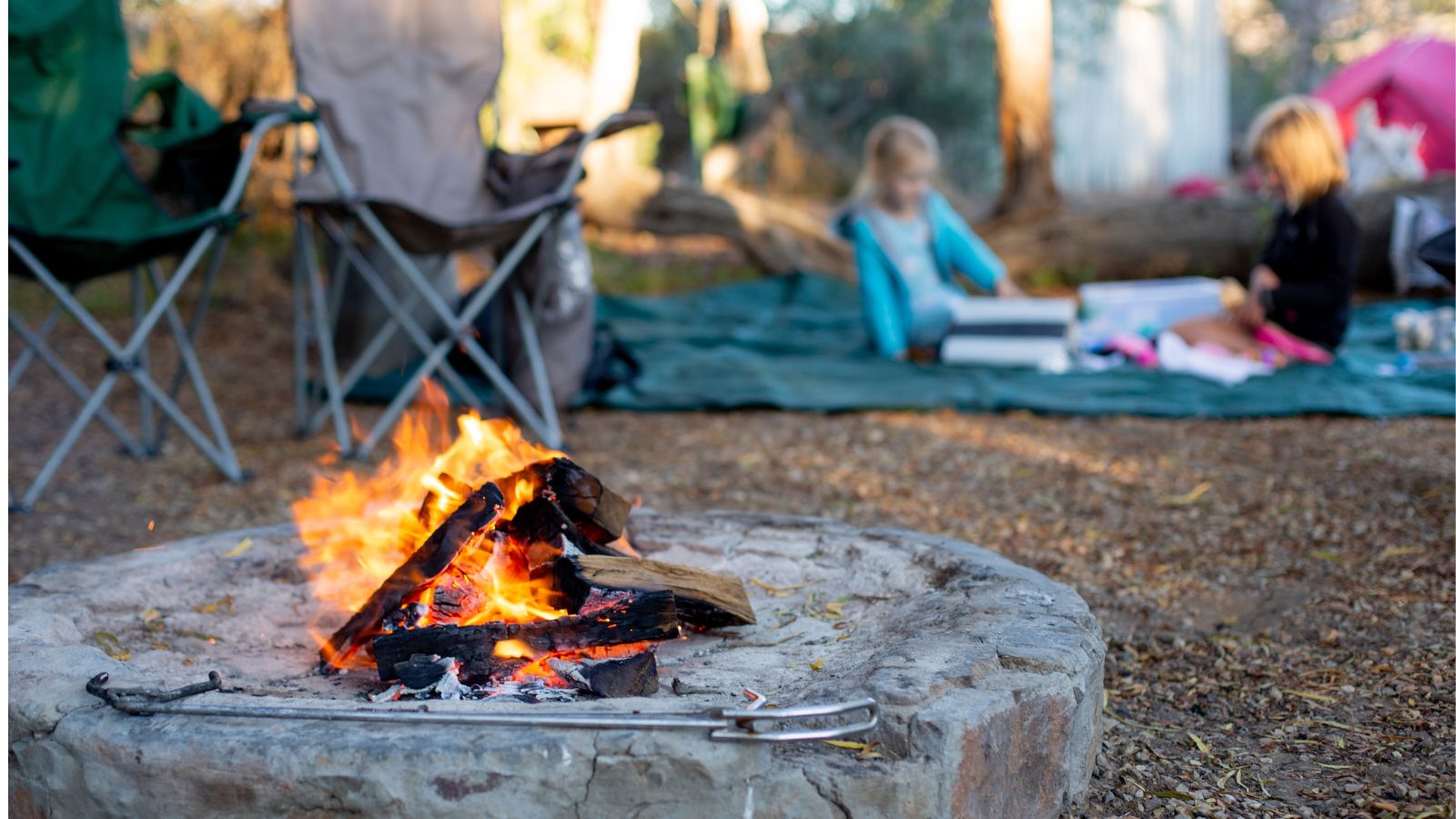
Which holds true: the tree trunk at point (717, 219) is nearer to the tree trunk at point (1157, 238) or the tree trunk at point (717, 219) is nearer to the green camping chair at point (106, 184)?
the tree trunk at point (1157, 238)

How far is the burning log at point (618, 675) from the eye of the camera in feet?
5.67

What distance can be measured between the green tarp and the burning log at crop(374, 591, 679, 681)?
2.59 metres

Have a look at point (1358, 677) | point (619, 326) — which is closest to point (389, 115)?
point (619, 326)

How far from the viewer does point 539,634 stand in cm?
185

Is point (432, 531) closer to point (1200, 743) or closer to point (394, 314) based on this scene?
point (1200, 743)

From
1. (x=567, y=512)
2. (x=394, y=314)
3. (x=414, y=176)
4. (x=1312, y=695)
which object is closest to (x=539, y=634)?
(x=567, y=512)

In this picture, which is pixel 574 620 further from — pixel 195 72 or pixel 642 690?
pixel 195 72

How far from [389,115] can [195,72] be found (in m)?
3.07

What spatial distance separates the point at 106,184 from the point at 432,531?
2229 millimetres

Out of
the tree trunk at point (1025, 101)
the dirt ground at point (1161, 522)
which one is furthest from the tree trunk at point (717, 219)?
the dirt ground at point (1161, 522)

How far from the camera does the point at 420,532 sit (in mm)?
2162

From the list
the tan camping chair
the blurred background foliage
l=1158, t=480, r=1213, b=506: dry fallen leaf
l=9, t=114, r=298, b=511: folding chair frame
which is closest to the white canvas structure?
the blurred background foliage

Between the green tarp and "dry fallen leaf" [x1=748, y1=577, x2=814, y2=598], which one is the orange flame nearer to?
"dry fallen leaf" [x1=748, y1=577, x2=814, y2=598]

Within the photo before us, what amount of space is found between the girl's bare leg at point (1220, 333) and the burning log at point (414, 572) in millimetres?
3656
